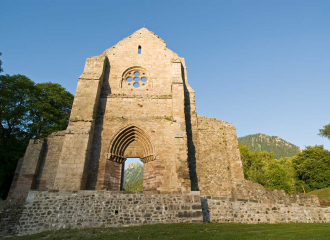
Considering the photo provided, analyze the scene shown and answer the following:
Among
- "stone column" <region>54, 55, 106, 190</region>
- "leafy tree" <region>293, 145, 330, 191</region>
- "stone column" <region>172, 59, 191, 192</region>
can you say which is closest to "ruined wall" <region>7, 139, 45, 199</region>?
"stone column" <region>54, 55, 106, 190</region>

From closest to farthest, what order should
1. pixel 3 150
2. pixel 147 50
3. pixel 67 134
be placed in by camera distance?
pixel 67 134 < pixel 3 150 < pixel 147 50

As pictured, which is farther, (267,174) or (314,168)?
→ (267,174)

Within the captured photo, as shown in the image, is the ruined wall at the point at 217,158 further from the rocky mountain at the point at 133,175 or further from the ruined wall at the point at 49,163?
the rocky mountain at the point at 133,175

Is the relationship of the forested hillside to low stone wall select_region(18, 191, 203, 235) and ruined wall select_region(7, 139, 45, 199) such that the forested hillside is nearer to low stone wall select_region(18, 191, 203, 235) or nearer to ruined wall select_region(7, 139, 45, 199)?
low stone wall select_region(18, 191, 203, 235)

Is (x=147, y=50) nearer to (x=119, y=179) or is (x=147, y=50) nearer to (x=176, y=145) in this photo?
(x=176, y=145)

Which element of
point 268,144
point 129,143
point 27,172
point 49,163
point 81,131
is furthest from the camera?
point 268,144

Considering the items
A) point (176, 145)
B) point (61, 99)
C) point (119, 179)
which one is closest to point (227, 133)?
point (176, 145)

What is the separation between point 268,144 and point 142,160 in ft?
445

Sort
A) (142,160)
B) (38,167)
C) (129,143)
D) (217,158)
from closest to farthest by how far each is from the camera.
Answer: (38,167)
(142,160)
(129,143)
(217,158)

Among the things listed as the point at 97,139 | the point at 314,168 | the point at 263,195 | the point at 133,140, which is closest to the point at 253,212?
the point at 263,195

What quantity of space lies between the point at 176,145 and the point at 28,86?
14281 mm

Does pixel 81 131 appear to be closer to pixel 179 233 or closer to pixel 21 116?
pixel 179 233

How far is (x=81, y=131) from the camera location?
34.6ft

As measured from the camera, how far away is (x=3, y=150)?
14430 millimetres
